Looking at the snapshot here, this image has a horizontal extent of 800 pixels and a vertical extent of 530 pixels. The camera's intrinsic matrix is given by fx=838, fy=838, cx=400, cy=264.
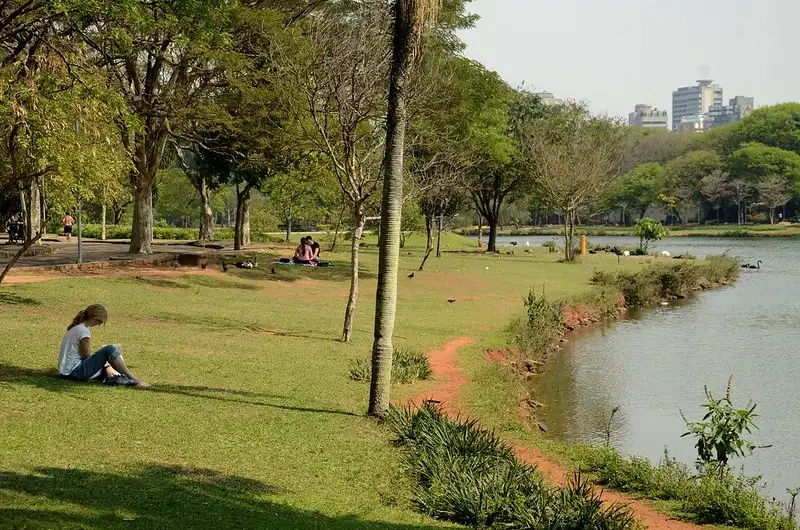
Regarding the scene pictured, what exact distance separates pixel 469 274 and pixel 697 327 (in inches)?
426

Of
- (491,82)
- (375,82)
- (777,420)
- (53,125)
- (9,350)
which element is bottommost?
(777,420)

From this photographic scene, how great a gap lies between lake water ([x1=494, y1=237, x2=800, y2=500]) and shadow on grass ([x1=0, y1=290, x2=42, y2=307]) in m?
11.0

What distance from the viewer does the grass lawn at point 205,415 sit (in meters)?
6.88

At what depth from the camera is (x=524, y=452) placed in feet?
35.3

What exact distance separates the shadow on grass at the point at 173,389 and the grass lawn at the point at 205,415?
1.7 inches

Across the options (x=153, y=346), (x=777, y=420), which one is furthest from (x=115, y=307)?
(x=777, y=420)

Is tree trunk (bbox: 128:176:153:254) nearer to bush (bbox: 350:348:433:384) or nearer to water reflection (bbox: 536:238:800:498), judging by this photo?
water reflection (bbox: 536:238:800:498)

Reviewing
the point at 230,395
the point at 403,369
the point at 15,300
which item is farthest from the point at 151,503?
the point at 15,300

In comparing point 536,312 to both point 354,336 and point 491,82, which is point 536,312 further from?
point 491,82

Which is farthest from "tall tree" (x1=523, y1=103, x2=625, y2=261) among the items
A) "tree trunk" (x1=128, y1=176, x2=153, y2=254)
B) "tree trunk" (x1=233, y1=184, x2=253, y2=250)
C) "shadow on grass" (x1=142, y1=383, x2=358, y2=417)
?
"shadow on grass" (x1=142, y1=383, x2=358, y2=417)

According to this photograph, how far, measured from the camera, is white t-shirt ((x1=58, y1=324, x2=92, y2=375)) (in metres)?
11.0

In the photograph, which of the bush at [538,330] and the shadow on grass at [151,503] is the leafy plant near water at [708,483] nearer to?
the shadow on grass at [151,503]

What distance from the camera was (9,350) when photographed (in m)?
12.8

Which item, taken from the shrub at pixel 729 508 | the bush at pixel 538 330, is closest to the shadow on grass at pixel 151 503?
the shrub at pixel 729 508
